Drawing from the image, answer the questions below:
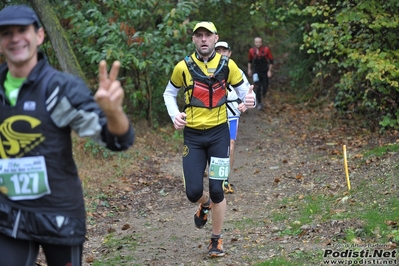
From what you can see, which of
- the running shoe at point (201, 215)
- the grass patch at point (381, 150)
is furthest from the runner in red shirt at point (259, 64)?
the running shoe at point (201, 215)

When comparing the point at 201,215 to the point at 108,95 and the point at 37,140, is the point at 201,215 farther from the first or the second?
the point at 108,95

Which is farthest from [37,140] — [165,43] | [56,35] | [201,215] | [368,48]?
[165,43]

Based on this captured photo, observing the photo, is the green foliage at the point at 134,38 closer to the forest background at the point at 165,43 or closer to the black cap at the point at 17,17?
the forest background at the point at 165,43

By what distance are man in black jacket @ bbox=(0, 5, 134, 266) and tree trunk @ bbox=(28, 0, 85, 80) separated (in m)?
8.96

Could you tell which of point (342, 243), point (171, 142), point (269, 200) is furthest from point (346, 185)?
point (171, 142)

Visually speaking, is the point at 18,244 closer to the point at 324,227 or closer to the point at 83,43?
the point at 324,227

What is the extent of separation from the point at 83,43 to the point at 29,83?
34.8 feet

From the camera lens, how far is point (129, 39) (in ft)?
44.7

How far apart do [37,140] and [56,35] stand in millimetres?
9479

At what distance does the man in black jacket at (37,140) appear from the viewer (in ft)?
11.7

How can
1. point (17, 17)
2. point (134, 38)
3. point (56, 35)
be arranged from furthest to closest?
point (134, 38) → point (56, 35) → point (17, 17)

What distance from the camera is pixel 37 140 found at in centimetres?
361

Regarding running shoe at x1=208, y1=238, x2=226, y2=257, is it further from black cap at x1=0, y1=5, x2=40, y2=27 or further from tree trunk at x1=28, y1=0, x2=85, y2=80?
tree trunk at x1=28, y1=0, x2=85, y2=80

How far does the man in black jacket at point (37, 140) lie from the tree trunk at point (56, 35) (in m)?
8.96
